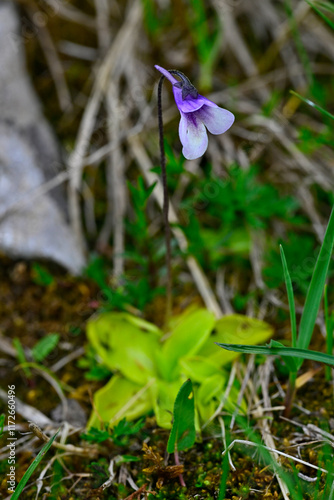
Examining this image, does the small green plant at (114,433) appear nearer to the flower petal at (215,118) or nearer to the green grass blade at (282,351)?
the green grass blade at (282,351)

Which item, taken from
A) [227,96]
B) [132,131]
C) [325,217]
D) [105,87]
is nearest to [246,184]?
[325,217]

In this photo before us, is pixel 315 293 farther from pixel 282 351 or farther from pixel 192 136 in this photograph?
pixel 192 136

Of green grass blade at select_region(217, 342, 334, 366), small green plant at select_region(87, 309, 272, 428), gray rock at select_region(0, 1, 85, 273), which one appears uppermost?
gray rock at select_region(0, 1, 85, 273)

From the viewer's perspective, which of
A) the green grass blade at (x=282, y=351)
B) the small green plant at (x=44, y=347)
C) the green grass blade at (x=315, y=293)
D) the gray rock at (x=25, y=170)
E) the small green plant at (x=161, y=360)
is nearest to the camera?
the green grass blade at (x=282, y=351)

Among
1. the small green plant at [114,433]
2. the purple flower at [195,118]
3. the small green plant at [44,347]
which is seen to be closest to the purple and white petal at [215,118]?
the purple flower at [195,118]

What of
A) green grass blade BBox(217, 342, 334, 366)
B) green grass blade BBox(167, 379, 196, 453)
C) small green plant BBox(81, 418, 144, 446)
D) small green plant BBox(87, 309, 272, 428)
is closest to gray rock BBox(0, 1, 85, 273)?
small green plant BBox(87, 309, 272, 428)

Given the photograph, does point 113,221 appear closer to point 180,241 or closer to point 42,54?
point 180,241

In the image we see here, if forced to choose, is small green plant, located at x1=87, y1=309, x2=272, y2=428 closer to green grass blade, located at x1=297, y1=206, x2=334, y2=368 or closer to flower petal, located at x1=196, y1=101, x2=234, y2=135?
green grass blade, located at x1=297, y1=206, x2=334, y2=368

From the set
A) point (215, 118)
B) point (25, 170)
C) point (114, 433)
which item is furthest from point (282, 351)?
point (25, 170)
